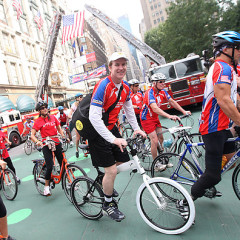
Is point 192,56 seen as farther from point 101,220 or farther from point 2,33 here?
point 2,33

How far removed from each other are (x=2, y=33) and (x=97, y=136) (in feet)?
95.7

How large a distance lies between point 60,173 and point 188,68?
9.96m

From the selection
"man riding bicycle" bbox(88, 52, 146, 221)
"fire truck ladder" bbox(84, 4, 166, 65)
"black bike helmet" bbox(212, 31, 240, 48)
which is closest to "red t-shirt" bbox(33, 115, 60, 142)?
"man riding bicycle" bbox(88, 52, 146, 221)

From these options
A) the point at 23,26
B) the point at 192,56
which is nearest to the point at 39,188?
the point at 192,56

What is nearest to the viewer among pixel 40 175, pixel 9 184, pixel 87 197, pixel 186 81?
pixel 87 197

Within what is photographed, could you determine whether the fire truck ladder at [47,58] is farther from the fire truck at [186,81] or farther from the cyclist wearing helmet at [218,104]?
the cyclist wearing helmet at [218,104]

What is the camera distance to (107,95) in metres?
2.63

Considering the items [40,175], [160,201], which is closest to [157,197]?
[160,201]

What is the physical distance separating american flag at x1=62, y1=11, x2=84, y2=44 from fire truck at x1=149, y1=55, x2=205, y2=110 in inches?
411

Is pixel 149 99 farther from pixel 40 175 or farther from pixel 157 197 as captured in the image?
pixel 40 175

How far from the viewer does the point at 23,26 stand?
31312 mm

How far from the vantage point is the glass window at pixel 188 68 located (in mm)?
11602

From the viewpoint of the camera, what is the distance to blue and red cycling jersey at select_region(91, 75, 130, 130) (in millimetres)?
2532

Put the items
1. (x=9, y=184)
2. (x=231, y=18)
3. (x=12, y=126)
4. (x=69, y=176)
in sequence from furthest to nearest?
(x=231, y=18)
(x=12, y=126)
(x=9, y=184)
(x=69, y=176)
